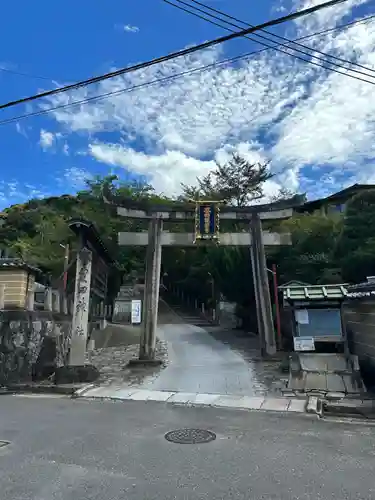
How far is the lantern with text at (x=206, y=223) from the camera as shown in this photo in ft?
56.3

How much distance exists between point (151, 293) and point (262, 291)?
4.71 metres

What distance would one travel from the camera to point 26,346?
12.9 metres

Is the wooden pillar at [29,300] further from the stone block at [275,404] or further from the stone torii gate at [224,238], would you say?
the stone block at [275,404]

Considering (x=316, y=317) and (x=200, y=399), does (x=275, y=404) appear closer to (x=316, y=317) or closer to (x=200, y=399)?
(x=200, y=399)

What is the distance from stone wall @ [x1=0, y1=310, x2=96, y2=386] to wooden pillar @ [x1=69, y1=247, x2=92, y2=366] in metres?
1.48

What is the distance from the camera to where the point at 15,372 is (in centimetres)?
1241

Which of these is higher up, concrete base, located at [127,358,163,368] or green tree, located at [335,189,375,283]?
green tree, located at [335,189,375,283]

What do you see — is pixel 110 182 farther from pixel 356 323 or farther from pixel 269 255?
pixel 356 323

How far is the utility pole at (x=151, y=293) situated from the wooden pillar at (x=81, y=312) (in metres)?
2.73

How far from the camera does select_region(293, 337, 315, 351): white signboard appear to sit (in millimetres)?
11562

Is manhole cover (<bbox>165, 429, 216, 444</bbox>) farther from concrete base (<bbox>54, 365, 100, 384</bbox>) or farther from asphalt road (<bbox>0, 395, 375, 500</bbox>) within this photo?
concrete base (<bbox>54, 365, 100, 384</bbox>)

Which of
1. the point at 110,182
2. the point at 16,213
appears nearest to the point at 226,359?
the point at 110,182

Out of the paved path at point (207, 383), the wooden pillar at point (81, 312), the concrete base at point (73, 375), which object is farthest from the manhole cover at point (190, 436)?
the wooden pillar at point (81, 312)

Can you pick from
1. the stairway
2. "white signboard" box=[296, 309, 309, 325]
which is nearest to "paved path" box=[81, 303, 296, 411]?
"white signboard" box=[296, 309, 309, 325]
